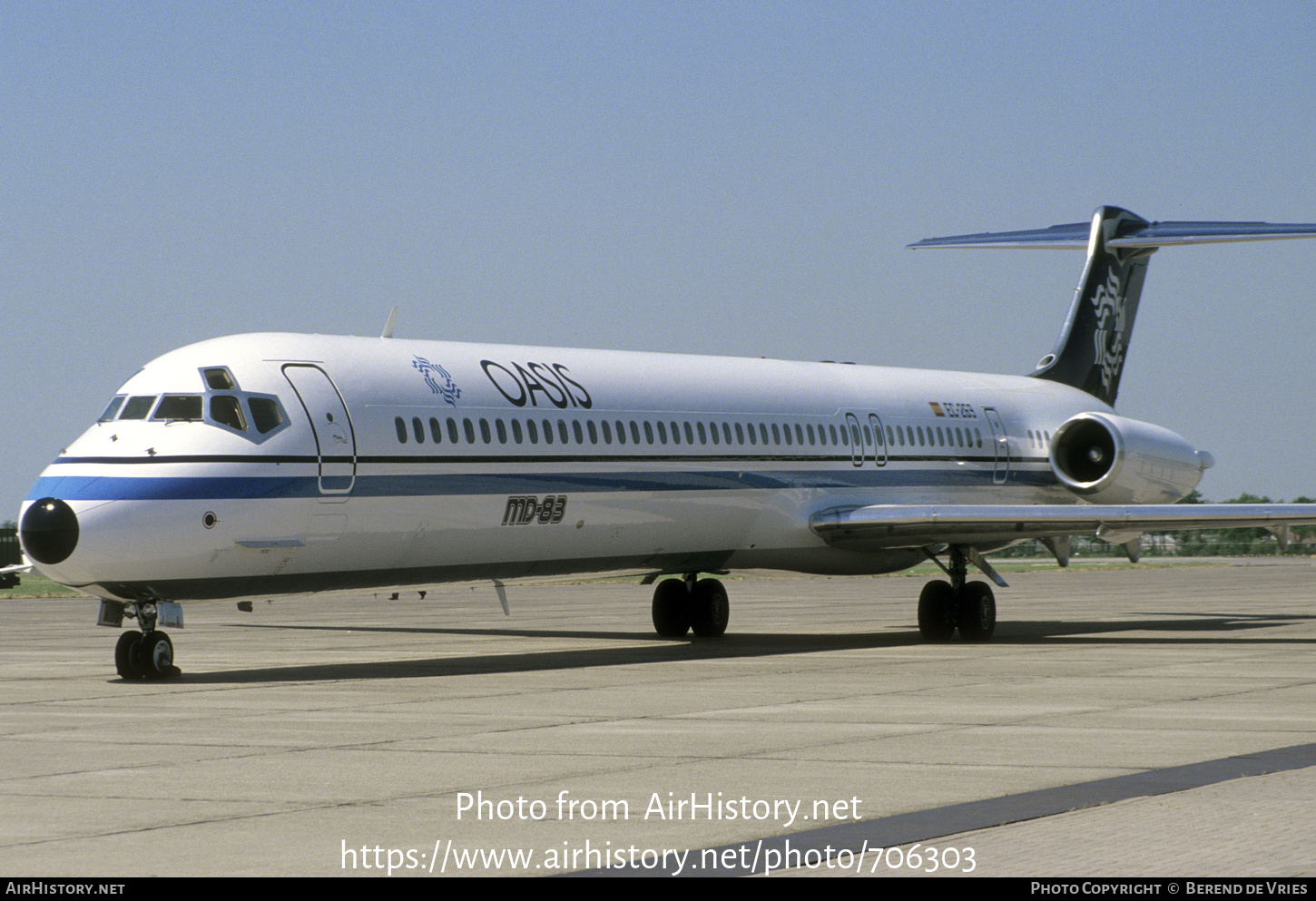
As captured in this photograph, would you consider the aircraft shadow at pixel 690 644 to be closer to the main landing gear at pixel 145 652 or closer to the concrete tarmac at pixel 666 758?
the concrete tarmac at pixel 666 758

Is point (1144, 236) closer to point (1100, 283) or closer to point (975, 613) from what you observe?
point (1100, 283)

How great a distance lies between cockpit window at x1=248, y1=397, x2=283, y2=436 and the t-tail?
16482 mm

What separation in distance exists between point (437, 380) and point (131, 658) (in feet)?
14.1

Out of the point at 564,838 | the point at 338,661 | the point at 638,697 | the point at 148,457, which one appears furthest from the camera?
the point at 338,661

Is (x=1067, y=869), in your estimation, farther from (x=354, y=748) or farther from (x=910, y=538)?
(x=910, y=538)

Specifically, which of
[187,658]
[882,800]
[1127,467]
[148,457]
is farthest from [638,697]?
[1127,467]

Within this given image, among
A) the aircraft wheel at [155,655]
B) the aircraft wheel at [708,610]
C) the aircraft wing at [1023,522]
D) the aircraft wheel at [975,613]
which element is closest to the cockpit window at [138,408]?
the aircraft wheel at [155,655]

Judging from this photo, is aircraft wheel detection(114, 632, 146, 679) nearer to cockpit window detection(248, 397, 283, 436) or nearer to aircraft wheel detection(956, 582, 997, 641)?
cockpit window detection(248, 397, 283, 436)

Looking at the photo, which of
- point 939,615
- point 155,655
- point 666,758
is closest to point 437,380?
point 155,655

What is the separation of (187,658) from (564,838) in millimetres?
13425

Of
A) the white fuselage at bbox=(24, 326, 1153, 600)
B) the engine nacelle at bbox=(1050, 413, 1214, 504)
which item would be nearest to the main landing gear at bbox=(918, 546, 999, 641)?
the white fuselage at bbox=(24, 326, 1153, 600)

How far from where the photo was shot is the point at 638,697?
15.3 m

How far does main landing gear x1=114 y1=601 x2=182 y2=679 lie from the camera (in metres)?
17.1

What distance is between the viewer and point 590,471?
20312mm
